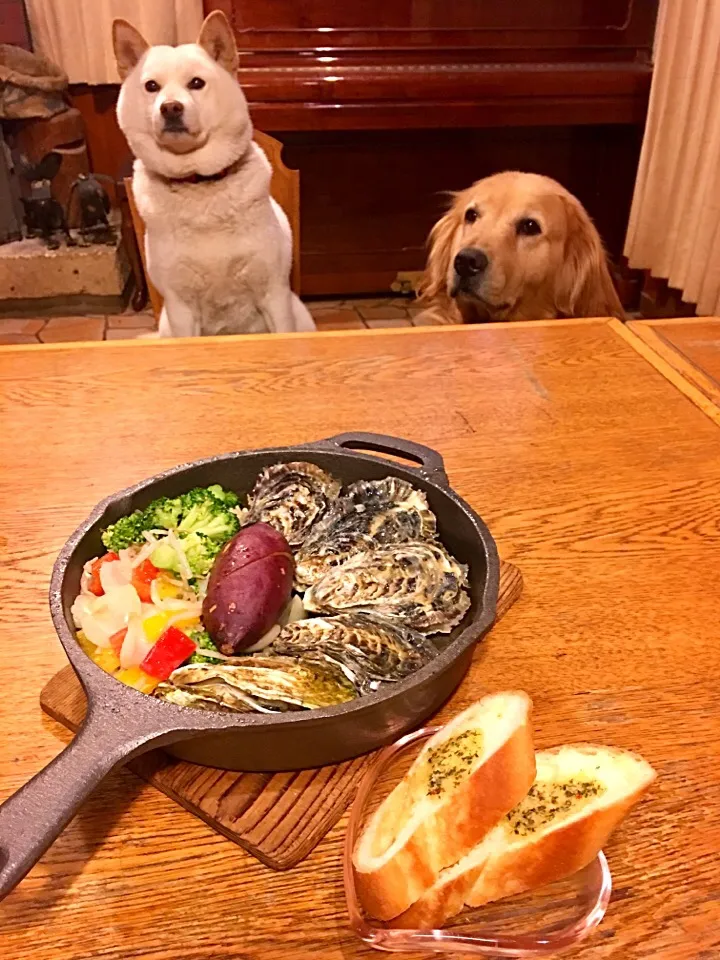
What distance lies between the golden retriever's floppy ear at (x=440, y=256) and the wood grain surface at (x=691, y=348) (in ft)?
2.63

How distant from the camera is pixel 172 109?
1740 millimetres

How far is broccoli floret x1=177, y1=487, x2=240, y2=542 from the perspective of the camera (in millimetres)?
711

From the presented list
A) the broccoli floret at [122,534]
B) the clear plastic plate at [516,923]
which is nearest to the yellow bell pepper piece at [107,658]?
the broccoli floret at [122,534]

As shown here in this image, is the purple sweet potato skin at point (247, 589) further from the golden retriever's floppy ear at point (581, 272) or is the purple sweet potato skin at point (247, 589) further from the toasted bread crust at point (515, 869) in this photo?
the golden retriever's floppy ear at point (581, 272)

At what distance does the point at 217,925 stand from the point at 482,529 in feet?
1.14

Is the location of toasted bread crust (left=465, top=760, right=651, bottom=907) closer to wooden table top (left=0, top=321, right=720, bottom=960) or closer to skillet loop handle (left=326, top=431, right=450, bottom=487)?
wooden table top (left=0, top=321, right=720, bottom=960)

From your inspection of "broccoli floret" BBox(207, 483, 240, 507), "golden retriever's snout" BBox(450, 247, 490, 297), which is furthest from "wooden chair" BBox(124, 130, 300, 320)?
"broccoli floret" BBox(207, 483, 240, 507)

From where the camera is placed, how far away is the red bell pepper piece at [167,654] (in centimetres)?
59

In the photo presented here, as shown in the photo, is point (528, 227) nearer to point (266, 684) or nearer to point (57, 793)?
point (266, 684)

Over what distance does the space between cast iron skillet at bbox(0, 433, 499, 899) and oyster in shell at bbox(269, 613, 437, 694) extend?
0.03 metres

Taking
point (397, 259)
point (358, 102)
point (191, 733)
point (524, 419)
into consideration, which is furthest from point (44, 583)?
point (397, 259)

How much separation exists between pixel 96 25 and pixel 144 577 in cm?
283

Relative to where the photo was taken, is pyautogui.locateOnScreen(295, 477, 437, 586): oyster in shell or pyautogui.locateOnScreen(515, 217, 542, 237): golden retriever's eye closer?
pyautogui.locateOnScreen(295, 477, 437, 586): oyster in shell

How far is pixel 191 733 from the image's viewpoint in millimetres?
486
